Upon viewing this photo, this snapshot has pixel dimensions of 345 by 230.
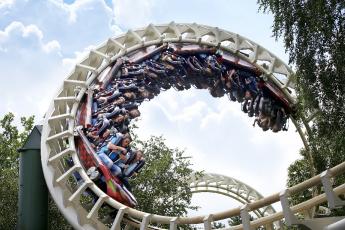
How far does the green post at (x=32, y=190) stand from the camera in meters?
11.5

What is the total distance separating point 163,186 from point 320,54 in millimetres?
10299

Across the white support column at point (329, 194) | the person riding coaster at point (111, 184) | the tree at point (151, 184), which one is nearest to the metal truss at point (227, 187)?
the tree at point (151, 184)

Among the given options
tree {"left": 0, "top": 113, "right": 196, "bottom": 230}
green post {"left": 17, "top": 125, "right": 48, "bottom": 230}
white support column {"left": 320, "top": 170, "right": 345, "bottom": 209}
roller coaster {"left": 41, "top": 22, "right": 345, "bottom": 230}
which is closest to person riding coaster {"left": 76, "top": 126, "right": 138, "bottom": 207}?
roller coaster {"left": 41, "top": 22, "right": 345, "bottom": 230}

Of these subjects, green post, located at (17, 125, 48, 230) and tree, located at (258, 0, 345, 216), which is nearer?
tree, located at (258, 0, 345, 216)

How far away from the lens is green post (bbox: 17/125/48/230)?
1154cm

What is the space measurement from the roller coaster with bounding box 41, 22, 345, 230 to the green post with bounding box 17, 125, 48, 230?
1.92ft

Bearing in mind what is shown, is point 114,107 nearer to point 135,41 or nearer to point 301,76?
point 135,41

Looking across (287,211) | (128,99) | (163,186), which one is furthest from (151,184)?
(287,211)

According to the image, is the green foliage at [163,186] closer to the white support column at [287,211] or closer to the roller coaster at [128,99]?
the roller coaster at [128,99]

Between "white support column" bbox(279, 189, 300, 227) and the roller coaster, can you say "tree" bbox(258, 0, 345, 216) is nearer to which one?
the roller coaster

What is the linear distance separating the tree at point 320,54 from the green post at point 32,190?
5770 mm

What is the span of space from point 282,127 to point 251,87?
1.73m

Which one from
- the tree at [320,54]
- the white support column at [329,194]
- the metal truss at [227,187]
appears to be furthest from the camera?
the metal truss at [227,187]

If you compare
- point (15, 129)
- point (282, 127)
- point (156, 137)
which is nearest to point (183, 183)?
point (156, 137)
